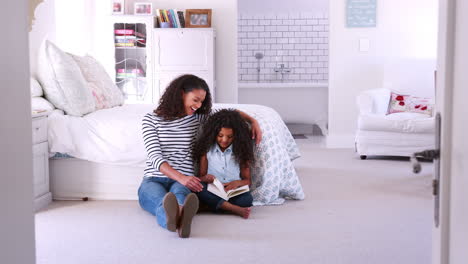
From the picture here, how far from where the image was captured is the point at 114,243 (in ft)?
9.27

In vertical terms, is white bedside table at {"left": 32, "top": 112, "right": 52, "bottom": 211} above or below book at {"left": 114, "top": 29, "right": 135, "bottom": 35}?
below

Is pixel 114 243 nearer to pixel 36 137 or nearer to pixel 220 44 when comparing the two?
pixel 36 137

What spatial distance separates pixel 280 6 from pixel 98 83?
4685 millimetres

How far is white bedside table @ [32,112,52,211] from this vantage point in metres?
3.46

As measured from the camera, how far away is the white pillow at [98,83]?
4250mm

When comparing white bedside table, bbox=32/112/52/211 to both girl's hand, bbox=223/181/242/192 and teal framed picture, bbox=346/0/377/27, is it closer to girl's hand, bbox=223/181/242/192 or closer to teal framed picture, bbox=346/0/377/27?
girl's hand, bbox=223/181/242/192

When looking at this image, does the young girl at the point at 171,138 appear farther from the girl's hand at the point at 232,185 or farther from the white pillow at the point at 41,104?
the white pillow at the point at 41,104

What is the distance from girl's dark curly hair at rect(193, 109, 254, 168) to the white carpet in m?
0.34
